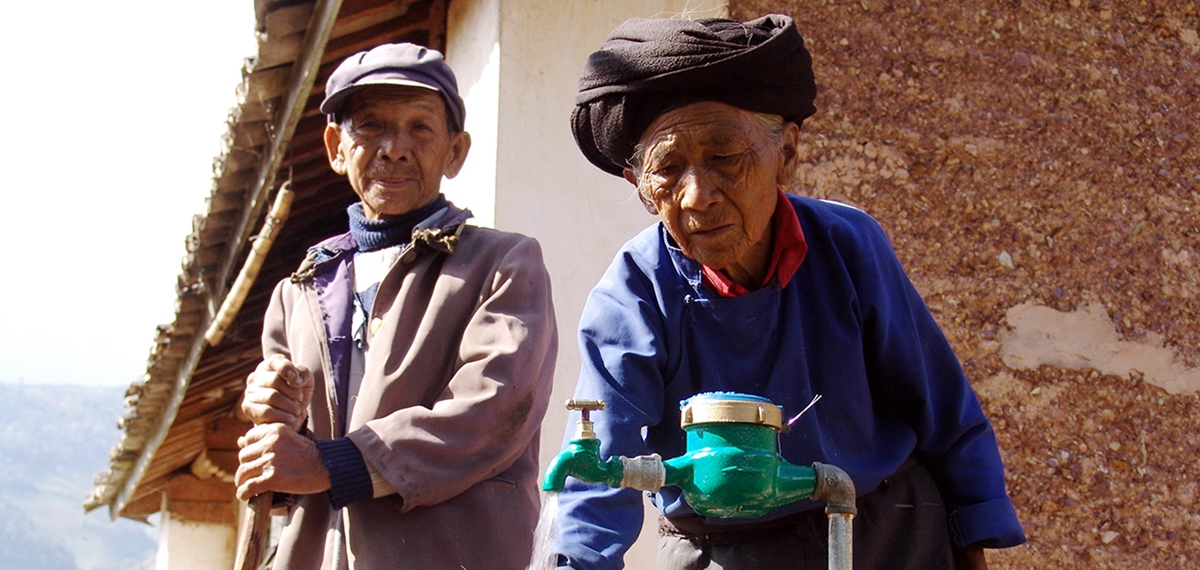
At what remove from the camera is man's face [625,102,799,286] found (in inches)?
82.8

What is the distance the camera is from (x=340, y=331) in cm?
292

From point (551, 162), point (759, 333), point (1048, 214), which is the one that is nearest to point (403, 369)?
point (759, 333)

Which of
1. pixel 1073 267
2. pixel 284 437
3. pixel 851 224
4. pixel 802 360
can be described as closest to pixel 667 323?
pixel 802 360

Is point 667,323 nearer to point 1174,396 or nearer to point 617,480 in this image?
point 617,480

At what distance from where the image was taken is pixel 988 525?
2.11 m

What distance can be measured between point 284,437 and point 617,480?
115 cm

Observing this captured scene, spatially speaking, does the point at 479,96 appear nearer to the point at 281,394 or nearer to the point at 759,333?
the point at 281,394

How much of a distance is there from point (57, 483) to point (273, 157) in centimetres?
6944

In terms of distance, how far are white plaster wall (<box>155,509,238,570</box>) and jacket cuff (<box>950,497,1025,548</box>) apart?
30.8 feet

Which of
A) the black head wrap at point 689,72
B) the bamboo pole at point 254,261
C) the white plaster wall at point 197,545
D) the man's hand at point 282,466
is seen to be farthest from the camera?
the white plaster wall at point 197,545

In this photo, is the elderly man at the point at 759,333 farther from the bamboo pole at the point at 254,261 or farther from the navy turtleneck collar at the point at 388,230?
the bamboo pole at the point at 254,261

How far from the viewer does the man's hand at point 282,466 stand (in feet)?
8.41

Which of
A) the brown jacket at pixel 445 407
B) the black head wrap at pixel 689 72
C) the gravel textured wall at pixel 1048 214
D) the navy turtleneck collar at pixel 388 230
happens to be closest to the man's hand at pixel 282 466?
the brown jacket at pixel 445 407

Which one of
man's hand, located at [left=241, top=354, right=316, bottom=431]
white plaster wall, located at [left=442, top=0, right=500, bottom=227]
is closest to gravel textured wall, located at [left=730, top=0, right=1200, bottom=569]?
white plaster wall, located at [left=442, top=0, right=500, bottom=227]
